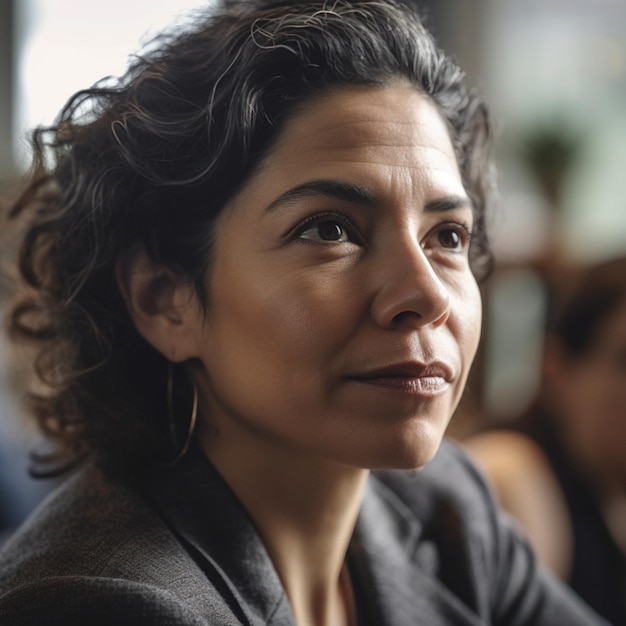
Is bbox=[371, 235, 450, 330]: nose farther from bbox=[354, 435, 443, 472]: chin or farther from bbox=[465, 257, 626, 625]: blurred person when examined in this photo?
bbox=[465, 257, 626, 625]: blurred person

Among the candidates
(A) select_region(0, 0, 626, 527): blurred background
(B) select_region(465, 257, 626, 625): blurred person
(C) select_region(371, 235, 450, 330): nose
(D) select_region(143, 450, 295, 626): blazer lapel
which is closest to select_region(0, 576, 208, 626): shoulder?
(D) select_region(143, 450, 295, 626): blazer lapel

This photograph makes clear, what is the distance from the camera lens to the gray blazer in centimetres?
90

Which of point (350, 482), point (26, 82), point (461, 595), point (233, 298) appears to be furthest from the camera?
point (26, 82)

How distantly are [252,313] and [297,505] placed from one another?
0.29m

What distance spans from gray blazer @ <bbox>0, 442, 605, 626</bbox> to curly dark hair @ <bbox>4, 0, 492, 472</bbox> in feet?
0.35

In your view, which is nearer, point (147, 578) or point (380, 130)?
point (147, 578)

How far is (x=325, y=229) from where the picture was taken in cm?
106

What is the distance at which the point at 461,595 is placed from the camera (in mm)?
1374

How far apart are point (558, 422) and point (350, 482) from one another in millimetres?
965

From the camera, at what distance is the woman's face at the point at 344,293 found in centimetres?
101

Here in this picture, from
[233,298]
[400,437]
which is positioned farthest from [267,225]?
[400,437]

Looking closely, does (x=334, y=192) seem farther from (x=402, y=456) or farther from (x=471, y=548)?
(x=471, y=548)

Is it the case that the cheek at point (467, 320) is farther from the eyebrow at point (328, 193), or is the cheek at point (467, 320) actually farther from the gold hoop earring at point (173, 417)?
the gold hoop earring at point (173, 417)

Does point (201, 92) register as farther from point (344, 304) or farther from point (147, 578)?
point (147, 578)
